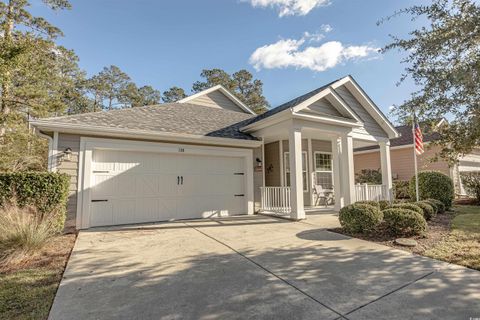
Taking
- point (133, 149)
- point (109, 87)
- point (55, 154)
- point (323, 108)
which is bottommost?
point (55, 154)

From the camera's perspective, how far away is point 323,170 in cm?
1145

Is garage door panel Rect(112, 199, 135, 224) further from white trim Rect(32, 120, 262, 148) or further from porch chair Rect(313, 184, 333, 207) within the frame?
porch chair Rect(313, 184, 333, 207)

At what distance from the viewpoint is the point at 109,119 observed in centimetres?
766

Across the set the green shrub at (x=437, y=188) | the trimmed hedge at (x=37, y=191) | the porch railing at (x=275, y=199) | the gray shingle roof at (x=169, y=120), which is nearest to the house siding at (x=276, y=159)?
the porch railing at (x=275, y=199)

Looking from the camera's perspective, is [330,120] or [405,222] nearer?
[405,222]

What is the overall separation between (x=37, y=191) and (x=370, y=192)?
11021mm

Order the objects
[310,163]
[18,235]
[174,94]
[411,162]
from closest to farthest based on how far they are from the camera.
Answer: [18,235] → [310,163] → [411,162] → [174,94]

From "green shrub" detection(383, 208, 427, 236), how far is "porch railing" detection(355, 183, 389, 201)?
13.6 ft

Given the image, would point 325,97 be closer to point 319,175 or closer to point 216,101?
point 319,175

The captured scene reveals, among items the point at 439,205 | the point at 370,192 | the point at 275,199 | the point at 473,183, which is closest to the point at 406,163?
the point at 473,183

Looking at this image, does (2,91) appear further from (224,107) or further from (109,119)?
(224,107)

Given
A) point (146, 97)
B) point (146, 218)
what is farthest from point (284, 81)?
point (146, 97)

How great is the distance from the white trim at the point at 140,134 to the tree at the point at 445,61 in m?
5.19

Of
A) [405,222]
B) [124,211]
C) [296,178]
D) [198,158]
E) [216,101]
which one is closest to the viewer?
[405,222]
